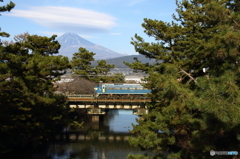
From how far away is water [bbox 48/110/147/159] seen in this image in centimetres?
1964

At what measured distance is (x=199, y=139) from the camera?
7.92 metres

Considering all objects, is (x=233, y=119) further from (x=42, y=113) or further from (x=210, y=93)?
(x=42, y=113)

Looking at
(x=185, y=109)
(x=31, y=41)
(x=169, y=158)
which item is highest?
(x=31, y=41)

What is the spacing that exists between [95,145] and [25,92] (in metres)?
10.9

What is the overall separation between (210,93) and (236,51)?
6.28ft

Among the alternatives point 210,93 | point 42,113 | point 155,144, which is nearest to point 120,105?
point 42,113

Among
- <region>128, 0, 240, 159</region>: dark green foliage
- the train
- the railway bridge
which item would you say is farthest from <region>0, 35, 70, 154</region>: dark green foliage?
the train

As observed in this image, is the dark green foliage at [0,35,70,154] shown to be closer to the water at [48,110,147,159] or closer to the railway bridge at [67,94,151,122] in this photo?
the water at [48,110,147,159]

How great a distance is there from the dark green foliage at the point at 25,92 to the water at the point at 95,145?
256 centimetres

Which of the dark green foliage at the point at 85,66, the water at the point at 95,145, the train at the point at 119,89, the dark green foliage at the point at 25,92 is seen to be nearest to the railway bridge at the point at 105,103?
the water at the point at 95,145

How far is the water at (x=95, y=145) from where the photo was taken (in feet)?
64.4

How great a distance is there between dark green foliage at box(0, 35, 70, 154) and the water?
2.56 m

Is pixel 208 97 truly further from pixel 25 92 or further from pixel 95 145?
pixel 95 145

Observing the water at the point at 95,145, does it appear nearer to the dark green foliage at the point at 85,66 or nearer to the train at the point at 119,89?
the train at the point at 119,89
